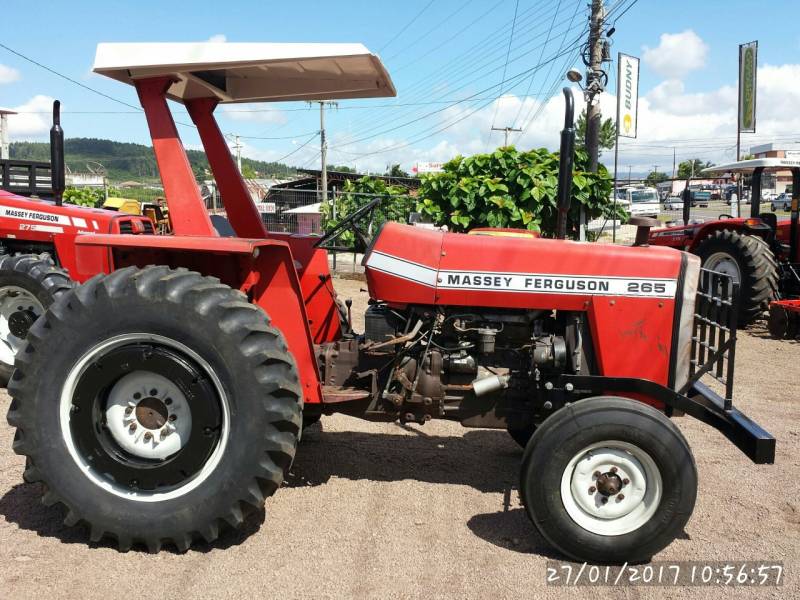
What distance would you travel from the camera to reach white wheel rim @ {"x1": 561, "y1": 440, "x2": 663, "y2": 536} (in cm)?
310

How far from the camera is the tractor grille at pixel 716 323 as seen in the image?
317cm

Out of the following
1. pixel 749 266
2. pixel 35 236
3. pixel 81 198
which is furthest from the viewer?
pixel 81 198

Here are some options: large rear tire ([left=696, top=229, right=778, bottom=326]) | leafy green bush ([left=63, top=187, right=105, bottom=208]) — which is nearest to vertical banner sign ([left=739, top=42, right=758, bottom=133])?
large rear tire ([left=696, top=229, right=778, bottom=326])

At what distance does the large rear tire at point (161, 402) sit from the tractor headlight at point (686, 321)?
1958 millimetres

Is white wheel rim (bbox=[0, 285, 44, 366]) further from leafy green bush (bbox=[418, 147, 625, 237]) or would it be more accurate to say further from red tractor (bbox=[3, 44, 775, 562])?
leafy green bush (bbox=[418, 147, 625, 237])

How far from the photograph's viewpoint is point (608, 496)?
3121 mm

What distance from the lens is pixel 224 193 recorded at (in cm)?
427

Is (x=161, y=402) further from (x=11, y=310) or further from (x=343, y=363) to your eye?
(x=11, y=310)

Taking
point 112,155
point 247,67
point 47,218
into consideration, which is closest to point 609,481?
point 247,67

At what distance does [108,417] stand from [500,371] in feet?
6.62

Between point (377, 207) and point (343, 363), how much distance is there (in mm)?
10761

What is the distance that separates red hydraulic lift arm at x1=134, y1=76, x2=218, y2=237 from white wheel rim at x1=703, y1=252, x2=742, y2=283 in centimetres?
832

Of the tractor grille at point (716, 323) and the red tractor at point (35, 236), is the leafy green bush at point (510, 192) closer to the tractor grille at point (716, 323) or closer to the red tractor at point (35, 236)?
the red tractor at point (35, 236)

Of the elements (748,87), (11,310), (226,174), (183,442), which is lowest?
(183,442)
